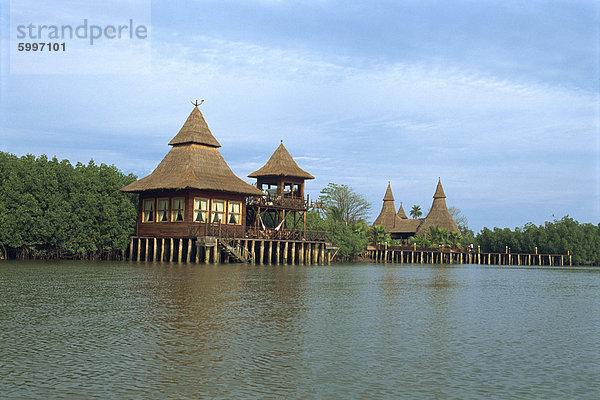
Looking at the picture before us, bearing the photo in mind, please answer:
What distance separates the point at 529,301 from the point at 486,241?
255 ft

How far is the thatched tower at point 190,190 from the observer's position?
148 feet

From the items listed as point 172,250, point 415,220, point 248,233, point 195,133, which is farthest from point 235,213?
point 415,220

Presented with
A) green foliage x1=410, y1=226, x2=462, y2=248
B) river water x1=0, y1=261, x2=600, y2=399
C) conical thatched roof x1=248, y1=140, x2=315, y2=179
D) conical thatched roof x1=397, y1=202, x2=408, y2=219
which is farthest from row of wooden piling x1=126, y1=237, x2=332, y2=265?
conical thatched roof x1=397, y1=202, x2=408, y2=219

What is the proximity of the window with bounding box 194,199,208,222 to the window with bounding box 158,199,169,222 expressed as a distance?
96.4 inches

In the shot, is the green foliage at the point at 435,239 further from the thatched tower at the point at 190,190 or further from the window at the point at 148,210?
the window at the point at 148,210

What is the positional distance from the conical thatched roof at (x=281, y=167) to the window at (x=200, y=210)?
401 inches

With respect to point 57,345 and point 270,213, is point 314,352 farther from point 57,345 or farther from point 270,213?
point 270,213

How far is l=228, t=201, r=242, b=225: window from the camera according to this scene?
156 feet

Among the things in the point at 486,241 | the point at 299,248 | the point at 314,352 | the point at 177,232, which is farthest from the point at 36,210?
the point at 486,241

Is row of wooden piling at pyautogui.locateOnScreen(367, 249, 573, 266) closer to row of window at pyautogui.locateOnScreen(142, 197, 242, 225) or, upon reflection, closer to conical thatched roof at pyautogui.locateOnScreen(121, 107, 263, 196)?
conical thatched roof at pyautogui.locateOnScreen(121, 107, 263, 196)

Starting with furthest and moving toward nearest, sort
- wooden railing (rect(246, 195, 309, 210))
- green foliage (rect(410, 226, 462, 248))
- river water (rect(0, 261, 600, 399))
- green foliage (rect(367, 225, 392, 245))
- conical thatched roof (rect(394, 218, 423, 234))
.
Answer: conical thatched roof (rect(394, 218, 423, 234)) < green foliage (rect(410, 226, 462, 248)) < green foliage (rect(367, 225, 392, 245)) < wooden railing (rect(246, 195, 309, 210)) < river water (rect(0, 261, 600, 399))

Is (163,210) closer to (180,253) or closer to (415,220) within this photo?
(180,253)

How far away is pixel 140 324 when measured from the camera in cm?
1370

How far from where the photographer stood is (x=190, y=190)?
4497 cm
